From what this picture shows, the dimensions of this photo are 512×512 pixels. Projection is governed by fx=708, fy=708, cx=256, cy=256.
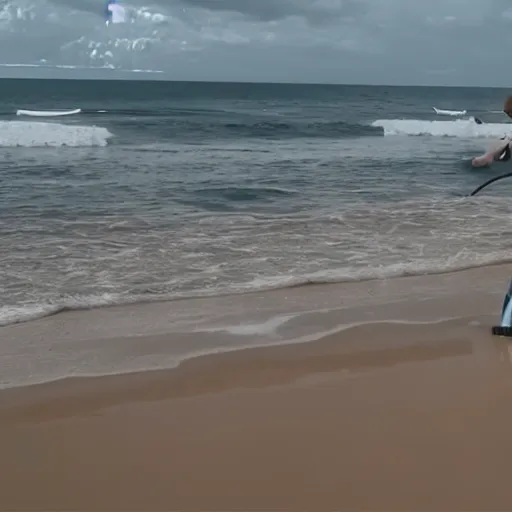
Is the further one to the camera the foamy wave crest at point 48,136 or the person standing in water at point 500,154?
the foamy wave crest at point 48,136

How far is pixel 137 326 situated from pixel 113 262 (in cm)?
203

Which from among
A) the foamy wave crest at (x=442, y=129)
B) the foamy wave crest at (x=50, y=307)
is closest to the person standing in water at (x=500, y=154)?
the foamy wave crest at (x=50, y=307)

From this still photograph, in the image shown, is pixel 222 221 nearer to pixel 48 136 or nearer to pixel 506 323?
pixel 506 323

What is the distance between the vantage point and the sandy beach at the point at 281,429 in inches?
123

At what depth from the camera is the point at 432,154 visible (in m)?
21.5

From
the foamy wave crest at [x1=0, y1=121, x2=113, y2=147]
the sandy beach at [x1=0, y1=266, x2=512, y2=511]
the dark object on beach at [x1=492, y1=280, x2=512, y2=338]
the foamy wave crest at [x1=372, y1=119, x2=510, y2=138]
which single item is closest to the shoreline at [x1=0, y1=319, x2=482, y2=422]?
the sandy beach at [x1=0, y1=266, x2=512, y2=511]

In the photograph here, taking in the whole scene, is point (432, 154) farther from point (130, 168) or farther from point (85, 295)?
point (85, 295)

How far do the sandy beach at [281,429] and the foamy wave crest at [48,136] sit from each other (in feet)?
61.9

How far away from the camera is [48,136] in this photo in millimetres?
23828

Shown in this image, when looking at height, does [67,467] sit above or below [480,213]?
below

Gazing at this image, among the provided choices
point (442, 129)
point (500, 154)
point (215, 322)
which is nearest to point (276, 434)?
point (215, 322)

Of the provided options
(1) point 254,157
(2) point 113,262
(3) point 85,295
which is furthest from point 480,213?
(1) point 254,157

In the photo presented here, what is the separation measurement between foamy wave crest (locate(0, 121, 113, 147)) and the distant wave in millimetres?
17586

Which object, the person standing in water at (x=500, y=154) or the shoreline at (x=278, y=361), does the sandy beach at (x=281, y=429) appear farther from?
the person standing in water at (x=500, y=154)
